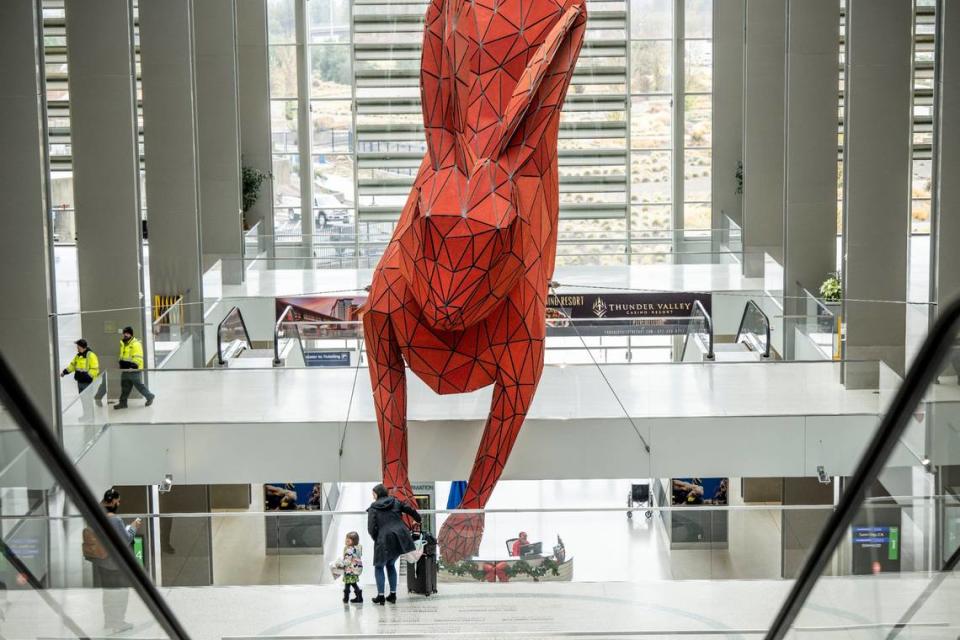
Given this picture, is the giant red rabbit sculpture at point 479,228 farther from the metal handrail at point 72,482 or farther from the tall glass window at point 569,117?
the tall glass window at point 569,117

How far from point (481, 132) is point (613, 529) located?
3446 mm

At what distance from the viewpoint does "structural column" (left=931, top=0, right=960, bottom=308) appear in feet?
52.1

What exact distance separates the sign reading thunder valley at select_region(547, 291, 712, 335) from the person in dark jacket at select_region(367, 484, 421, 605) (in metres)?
10.4

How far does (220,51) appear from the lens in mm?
27625

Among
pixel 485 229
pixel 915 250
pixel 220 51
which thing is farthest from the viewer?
pixel 915 250

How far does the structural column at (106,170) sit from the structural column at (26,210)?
3.88 m

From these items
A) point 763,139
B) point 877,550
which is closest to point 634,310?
point 763,139

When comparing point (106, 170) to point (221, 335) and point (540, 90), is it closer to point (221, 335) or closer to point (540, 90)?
point (221, 335)

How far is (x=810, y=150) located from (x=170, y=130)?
10.5 meters

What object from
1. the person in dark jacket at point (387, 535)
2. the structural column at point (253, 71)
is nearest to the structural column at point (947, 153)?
the person in dark jacket at point (387, 535)

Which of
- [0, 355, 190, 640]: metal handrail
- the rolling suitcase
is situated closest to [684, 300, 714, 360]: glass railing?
the rolling suitcase

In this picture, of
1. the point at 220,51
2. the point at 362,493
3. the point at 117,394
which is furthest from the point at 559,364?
the point at 220,51

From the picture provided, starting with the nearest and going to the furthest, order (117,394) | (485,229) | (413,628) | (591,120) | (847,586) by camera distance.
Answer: (847,586) < (413,628) < (485,229) < (117,394) < (591,120)

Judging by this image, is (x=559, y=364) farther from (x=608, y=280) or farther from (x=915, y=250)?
(x=915, y=250)
